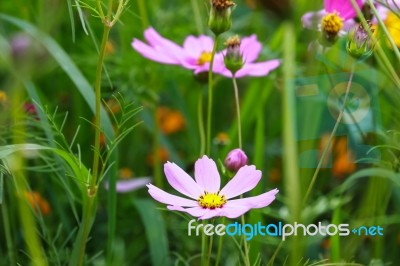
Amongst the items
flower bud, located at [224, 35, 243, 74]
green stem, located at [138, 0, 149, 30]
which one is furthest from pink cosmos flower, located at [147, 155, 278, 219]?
green stem, located at [138, 0, 149, 30]

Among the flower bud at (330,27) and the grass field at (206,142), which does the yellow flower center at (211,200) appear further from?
the flower bud at (330,27)

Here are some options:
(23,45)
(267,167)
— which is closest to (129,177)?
(267,167)

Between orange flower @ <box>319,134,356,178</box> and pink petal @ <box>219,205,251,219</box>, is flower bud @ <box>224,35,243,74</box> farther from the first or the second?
orange flower @ <box>319,134,356,178</box>

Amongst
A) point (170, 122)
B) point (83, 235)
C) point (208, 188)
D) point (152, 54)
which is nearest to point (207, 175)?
point (208, 188)

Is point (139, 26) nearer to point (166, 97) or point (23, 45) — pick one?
point (166, 97)

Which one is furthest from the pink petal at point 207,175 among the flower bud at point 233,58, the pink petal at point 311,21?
the pink petal at point 311,21

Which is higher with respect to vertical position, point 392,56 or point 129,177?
point 392,56
